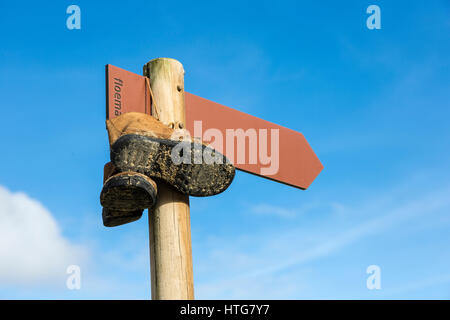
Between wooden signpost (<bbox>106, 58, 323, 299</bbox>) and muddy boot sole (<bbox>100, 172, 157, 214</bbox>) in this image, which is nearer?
muddy boot sole (<bbox>100, 172, 157, 214</bbox>)

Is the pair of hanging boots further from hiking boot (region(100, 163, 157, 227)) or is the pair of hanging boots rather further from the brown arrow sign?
the brown arrow sign

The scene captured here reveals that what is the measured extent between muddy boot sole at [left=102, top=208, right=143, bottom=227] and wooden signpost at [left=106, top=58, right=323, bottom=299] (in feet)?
0.21

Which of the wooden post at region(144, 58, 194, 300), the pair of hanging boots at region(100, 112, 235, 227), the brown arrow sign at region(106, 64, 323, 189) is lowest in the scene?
the wooden post at region(144, 58, 194, 300)

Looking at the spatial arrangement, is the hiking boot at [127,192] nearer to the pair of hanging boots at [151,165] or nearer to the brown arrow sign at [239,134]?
the pair of hanging boots at [151,165]

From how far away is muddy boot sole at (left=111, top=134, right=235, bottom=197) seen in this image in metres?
1.85

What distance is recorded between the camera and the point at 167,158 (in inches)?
74.4

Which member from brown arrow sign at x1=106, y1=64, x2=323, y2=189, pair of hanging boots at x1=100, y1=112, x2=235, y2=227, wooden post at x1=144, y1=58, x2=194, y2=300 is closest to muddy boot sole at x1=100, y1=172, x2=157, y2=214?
pair of hanging boots at x1=100, y1=112, x2=235, y2=227

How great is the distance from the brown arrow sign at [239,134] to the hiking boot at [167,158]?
21cm

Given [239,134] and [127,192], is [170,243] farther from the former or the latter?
[239,134]

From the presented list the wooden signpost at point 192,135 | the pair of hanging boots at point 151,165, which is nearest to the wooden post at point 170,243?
the wooden signpost at point 192,135

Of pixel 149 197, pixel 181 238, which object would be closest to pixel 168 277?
pixel 181 238

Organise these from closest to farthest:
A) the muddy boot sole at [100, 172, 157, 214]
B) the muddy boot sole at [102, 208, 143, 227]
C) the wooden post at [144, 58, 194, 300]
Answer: the muddy boot sole at [100, 172, 157, 214]
the wooden post at [144, 58, 194, 300]
the muddy boot sole at [102, 208, 143, 227]

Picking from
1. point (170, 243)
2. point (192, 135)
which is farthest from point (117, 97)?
point (170, 243)

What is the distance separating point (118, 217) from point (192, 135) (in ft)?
1.68
